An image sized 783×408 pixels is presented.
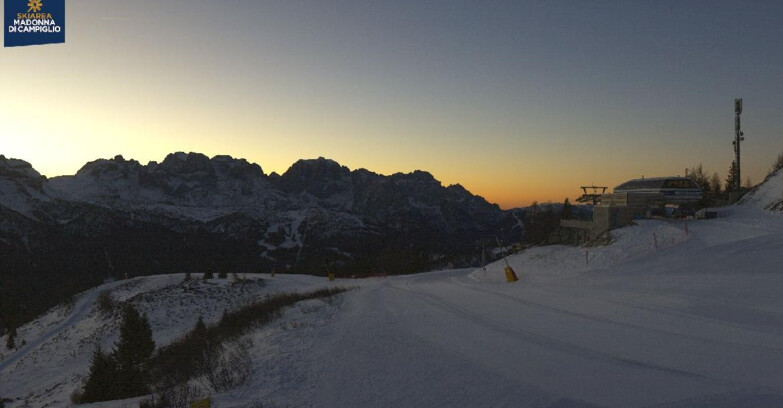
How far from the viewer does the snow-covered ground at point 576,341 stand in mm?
6449

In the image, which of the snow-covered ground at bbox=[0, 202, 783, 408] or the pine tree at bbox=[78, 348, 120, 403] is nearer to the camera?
the snow-covered ground at bbox=[0, 202, 783, 408]

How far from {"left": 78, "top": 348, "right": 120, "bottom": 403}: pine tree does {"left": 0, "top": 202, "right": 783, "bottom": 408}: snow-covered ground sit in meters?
5.12

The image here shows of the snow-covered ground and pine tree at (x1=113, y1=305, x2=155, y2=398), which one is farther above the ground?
the snow-covered ground

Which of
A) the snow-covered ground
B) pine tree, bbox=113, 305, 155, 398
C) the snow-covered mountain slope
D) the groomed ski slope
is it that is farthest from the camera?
the snow-covered mountain slope

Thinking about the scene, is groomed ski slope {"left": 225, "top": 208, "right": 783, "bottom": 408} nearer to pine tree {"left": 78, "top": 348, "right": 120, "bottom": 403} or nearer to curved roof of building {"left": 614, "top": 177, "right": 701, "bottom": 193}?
pine tree {"left": 78, "top": 348, "right": 120, "bottom": 403}

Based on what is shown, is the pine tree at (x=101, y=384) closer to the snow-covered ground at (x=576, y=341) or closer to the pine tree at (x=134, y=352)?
the pine tree at (x=134, y=352)

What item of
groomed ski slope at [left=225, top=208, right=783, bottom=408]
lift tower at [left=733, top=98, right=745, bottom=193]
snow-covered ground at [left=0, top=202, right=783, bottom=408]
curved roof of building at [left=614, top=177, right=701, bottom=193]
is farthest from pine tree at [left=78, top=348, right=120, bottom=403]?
lift tower at [left=733, top=98, right=745, bottom=193]

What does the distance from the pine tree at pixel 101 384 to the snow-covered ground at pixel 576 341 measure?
512 centimetres

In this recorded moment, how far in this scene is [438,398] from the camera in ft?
Answer: 22.5

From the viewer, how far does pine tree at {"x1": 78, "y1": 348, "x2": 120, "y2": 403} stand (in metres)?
17.3

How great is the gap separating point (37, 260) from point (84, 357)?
208 meters

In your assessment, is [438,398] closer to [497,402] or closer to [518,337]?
[497,402]

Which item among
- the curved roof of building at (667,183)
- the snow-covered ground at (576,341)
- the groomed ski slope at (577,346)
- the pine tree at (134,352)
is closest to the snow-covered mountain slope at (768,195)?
the curved roof of building at (667,183)

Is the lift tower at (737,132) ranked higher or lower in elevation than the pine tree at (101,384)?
higher
